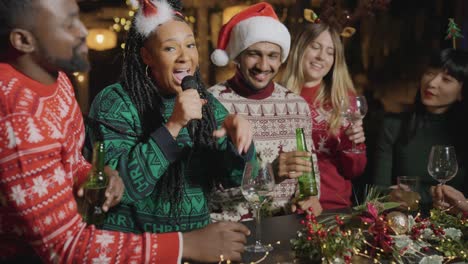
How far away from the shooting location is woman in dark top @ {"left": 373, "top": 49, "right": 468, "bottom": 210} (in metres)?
2.85

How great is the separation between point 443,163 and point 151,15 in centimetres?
130

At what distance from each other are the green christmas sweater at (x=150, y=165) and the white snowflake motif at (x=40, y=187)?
20.5 inches

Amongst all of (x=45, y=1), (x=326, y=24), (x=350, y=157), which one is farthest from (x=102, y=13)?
(x=45, y=1)

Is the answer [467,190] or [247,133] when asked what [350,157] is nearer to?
[467,190]

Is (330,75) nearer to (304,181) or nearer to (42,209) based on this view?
(304,181)

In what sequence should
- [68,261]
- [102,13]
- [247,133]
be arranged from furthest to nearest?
[102,13] → [247,133] → [68,261]

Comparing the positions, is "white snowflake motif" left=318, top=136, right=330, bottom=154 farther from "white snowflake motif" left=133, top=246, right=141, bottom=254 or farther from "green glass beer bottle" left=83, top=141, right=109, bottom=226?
"white snowflake motif" left=133, top=246, right=141, bottom=254

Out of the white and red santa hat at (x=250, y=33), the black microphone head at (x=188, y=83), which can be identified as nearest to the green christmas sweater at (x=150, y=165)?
the black microphone head at (x=188, y=83)

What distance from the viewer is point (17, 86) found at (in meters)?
1.08

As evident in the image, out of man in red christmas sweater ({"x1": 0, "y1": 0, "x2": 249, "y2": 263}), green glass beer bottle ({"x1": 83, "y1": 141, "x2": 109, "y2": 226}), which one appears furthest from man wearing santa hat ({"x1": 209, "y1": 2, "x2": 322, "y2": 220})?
man in red christmas sweater ({"x1": 0, "y1": 0, "x2": 249, "y2": 263})

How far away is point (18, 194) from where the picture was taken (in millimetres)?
1014

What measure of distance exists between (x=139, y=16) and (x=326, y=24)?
146 cm

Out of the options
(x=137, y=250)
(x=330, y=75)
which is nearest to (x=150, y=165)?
(x=137, y=250)

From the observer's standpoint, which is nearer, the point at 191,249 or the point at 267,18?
the point at 191,249
